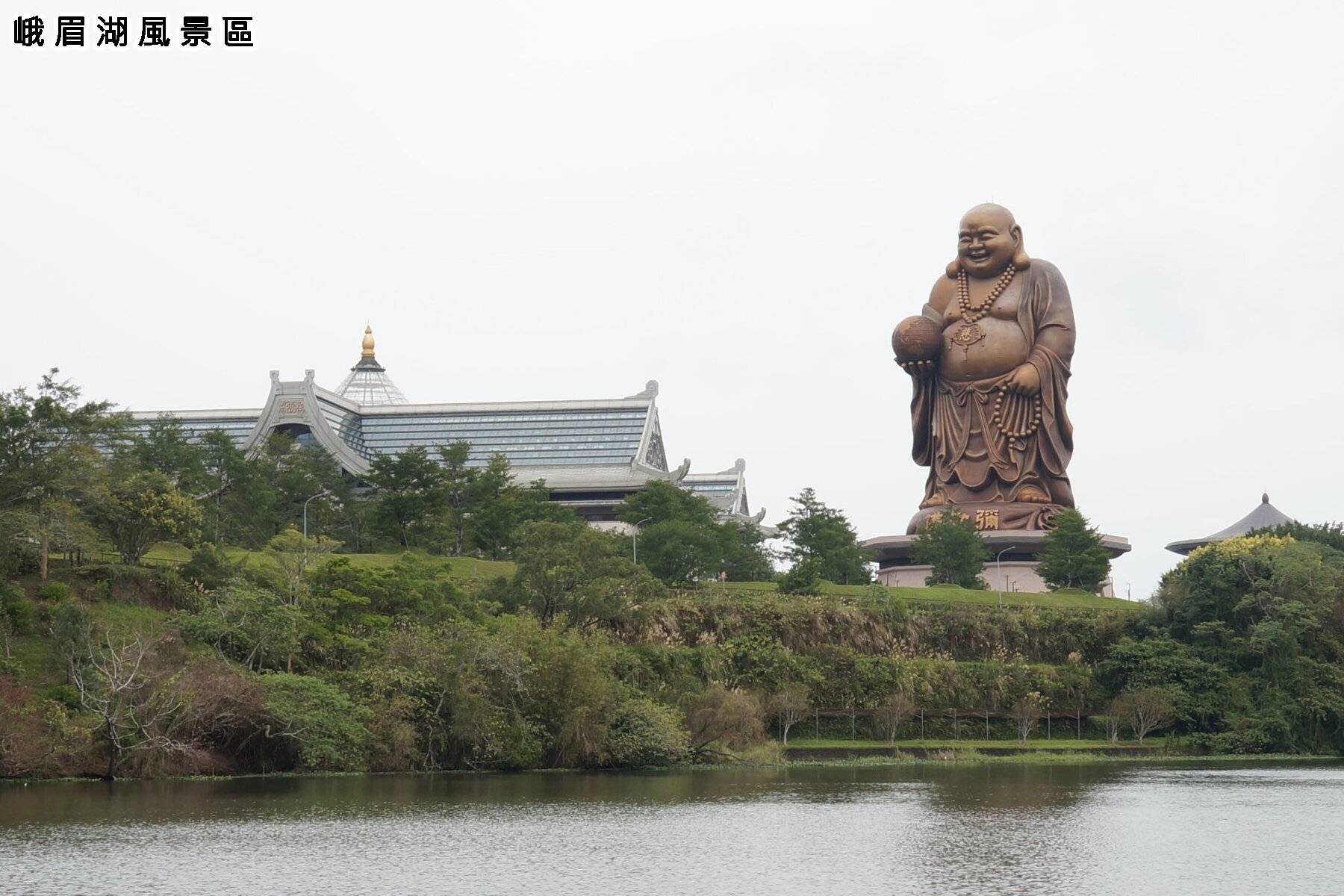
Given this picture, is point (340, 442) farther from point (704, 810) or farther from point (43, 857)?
point (43, 857)

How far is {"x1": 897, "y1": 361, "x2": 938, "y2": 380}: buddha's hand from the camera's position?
7812cm

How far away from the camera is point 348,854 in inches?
1083

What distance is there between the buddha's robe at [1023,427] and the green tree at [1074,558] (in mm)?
4393

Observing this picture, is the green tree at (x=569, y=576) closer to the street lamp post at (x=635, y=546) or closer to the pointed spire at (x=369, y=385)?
the street lamp post at (x=635, y=546)

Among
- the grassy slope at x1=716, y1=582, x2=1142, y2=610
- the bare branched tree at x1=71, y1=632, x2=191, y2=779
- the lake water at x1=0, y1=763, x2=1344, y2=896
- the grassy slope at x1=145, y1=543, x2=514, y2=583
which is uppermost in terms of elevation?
the grassy slope at x1=145, y1=543, x2=514, y2=583

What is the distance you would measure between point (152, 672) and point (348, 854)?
14.7m

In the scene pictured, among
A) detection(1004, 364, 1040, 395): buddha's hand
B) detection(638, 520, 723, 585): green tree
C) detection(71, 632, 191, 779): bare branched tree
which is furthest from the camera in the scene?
detection(1004, 364, 1040, 395): buddha's hand

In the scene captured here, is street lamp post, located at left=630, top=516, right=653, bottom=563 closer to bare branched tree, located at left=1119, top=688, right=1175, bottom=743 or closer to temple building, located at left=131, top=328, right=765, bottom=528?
bare branched tree, located at left=1119, top=688, right=1175, bottom=743

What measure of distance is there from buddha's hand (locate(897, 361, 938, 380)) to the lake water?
37589 millimetres

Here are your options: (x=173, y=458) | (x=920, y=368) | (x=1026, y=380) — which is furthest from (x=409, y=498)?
(x=1026, y=380)

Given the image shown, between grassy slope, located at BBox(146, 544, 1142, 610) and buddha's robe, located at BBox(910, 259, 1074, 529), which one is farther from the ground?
buddha's robe, located at BBox(910, 259, 1074, 529)

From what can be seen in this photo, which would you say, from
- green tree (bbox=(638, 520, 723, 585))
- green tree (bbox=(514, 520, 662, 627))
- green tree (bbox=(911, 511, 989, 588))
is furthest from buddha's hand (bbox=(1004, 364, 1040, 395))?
green tree (bbox=(514, 520, 662, 627))

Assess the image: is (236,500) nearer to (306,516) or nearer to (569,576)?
(306,516)

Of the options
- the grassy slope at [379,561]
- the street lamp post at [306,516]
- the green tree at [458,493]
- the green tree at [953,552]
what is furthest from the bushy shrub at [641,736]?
the green tree at [953,552]
